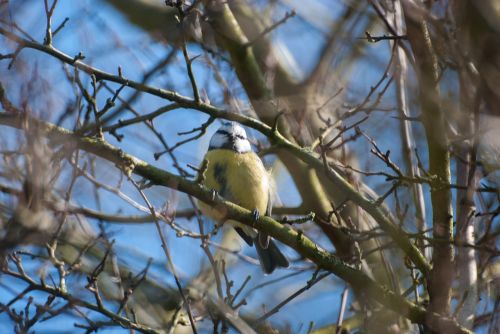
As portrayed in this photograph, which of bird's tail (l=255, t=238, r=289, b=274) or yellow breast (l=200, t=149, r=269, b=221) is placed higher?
yellow breast (l=200, t=149, r=269, b=221)

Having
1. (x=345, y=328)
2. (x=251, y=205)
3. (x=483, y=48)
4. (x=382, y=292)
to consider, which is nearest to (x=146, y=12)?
(x=251, y=205)

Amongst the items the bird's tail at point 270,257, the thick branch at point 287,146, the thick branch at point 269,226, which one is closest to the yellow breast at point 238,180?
the bird's tail at point 270,257

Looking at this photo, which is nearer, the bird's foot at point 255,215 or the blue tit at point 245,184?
the bird's foot at point 255,215

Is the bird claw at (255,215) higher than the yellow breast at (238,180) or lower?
lower

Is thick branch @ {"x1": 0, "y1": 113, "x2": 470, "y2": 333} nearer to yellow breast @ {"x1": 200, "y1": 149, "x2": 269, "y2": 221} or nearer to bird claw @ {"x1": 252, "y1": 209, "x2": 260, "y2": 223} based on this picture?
bird claw @ {"x1": 252, "y1": 209, "x2": 260, "y2": 223}

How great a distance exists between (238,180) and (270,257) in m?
0.55

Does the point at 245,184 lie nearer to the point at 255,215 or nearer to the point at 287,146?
the point at 287,146

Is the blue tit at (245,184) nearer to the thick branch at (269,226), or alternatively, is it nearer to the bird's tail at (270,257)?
the bird's tail at (270,257)

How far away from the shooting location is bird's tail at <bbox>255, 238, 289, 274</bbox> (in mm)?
4078

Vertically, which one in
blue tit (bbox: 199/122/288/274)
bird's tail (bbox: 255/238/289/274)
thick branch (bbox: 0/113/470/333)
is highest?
blue tit (bbox: 199/122/288/274)

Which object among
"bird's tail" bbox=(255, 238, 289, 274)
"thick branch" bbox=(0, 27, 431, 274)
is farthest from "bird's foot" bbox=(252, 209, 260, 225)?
"bird's tail" bbox=(255, 238, 289, 274)

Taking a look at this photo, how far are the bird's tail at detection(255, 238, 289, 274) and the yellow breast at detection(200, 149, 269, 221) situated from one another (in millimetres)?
235

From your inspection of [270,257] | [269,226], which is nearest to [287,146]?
[269,226]

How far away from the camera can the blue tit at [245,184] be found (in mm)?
4016
